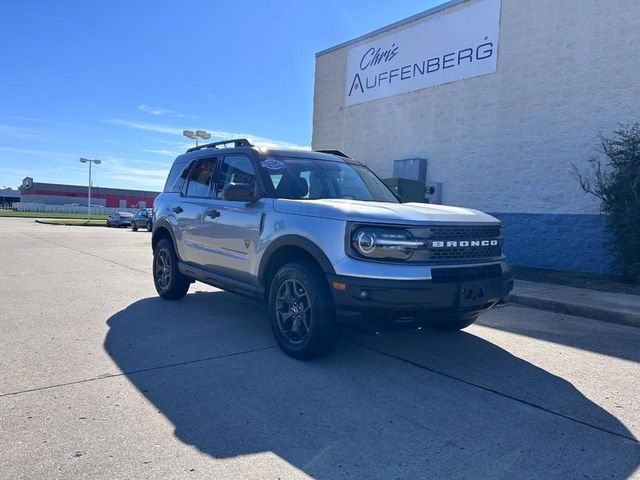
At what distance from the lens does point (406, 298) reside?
3.93 metres

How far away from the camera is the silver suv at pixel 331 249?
405cm

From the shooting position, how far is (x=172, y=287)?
704cm

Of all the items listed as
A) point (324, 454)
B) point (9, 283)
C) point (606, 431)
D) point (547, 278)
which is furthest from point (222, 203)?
point (547, 278)

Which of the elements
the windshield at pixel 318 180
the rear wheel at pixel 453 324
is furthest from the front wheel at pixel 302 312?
the rear wheel at pixel 453 324

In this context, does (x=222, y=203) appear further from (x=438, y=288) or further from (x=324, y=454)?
(x=324, y=454)

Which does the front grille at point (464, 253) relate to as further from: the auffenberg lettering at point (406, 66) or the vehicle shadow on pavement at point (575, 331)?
the auffenberg lettering at point (406, 66)

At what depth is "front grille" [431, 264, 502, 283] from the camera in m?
4.09

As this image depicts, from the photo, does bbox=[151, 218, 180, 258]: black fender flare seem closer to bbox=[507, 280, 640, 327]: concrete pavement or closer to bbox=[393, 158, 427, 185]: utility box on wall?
bbox=[507, 280, 640, 327]: concrete pavement

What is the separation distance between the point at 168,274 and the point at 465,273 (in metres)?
4.48

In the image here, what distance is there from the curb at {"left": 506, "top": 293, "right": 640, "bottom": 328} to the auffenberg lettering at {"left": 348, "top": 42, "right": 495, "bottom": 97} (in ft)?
26.1

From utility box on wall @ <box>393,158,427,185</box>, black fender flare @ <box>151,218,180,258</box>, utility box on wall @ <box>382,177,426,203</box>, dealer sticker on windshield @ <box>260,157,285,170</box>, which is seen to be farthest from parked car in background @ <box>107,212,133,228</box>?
dealer sticker on windshield @ <box>260,157,285,170</box>

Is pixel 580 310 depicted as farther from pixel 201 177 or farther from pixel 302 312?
pixel 201 177

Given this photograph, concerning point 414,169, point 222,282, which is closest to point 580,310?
point 222,282

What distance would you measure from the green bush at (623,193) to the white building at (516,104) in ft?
2.26
